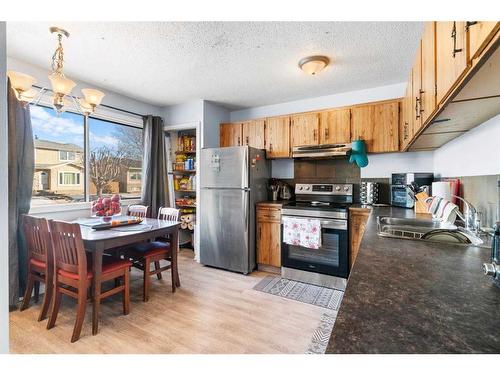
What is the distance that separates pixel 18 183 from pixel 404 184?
161 inches

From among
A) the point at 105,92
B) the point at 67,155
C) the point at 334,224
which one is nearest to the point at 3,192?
the point at 67,155

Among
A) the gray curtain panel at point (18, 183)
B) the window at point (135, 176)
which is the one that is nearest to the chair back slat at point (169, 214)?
the window at point (135, 176)

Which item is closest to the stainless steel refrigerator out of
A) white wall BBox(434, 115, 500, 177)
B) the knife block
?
the knife block

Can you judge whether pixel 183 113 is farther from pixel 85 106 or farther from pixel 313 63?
pixel 313 63

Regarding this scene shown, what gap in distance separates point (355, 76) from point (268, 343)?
111 inches

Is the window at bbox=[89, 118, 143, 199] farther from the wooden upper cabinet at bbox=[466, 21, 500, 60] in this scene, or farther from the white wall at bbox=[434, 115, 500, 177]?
the white wall at bbox=[434, 115, 500, 177]

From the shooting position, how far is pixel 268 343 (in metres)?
1.75

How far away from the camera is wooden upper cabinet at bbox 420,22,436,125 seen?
43.8 inches

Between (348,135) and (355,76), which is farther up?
(355,76)

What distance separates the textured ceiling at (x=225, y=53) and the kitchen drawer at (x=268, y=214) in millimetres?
1593

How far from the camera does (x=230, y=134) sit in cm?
374
